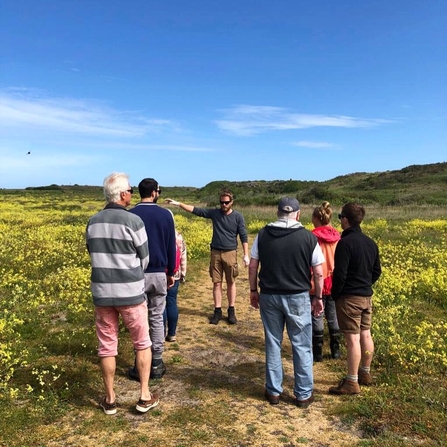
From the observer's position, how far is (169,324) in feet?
19.5

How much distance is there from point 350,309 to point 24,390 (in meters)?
3.86

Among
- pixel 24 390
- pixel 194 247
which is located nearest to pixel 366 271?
pixel 24 390

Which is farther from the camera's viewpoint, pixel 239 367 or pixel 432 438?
pixel 239 367

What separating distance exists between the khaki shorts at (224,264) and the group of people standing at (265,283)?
219 centimetres

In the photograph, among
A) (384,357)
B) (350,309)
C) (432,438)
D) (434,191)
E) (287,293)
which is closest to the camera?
(432,438)

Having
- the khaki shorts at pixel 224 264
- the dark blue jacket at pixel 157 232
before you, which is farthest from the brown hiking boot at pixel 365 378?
the khaki shorts at pixel 224 264

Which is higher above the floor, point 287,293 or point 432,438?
point 287,293

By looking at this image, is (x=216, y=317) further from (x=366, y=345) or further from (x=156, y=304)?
(x=366, y=345)

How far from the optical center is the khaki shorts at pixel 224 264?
22.3 ft

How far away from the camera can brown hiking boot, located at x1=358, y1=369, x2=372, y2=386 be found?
4570 mm

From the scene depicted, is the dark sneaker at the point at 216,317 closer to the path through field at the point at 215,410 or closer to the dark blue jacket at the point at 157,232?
the path through field at the point at 215,410

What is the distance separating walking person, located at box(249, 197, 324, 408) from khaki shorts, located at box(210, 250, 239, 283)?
2522mm

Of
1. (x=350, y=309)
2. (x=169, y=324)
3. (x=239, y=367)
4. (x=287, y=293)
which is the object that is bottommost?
(x=239, y=367)

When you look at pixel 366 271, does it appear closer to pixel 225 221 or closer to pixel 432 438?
pixel 432 438
